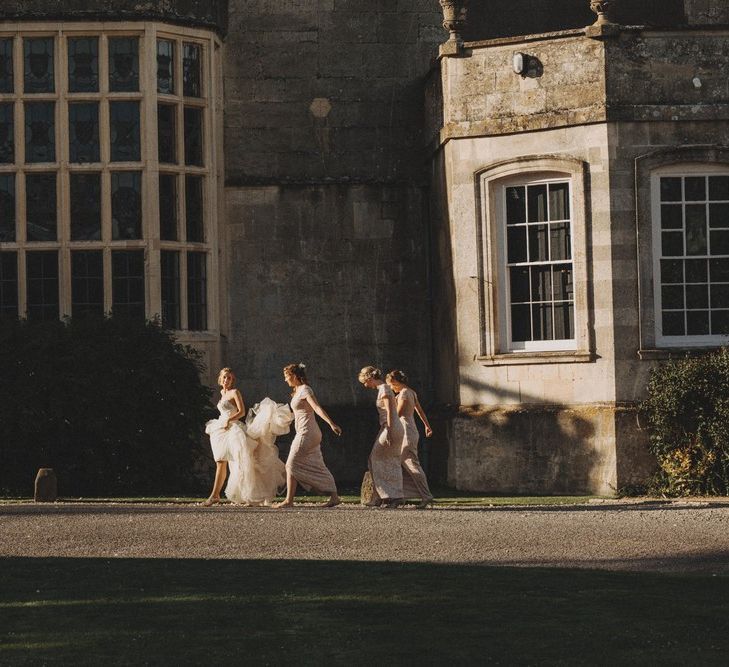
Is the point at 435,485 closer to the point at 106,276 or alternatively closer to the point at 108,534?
the point at 106,276

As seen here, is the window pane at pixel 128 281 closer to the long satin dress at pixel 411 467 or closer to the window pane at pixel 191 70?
the window pane at pixel 191 70

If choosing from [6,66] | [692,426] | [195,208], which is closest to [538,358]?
[692,426]

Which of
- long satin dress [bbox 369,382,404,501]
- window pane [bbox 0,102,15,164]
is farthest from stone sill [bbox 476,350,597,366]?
window pane [bbox 0,102,15,164]

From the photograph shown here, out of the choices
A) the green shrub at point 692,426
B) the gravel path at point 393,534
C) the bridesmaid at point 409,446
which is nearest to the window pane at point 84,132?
the bridesmaid at point 409,446

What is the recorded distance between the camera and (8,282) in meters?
20.7

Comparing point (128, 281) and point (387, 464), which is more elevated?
point (128, 281)

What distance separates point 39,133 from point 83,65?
0.96 m

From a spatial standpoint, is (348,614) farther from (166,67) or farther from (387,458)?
(166,67)

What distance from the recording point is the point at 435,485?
20828 millimetres

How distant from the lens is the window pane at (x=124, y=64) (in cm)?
2058

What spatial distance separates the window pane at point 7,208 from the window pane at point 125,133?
125cm

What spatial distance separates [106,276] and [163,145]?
5.63ft

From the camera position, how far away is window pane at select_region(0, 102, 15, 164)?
20609 millimetres

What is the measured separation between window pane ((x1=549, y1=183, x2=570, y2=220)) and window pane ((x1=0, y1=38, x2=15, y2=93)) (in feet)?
21.1
